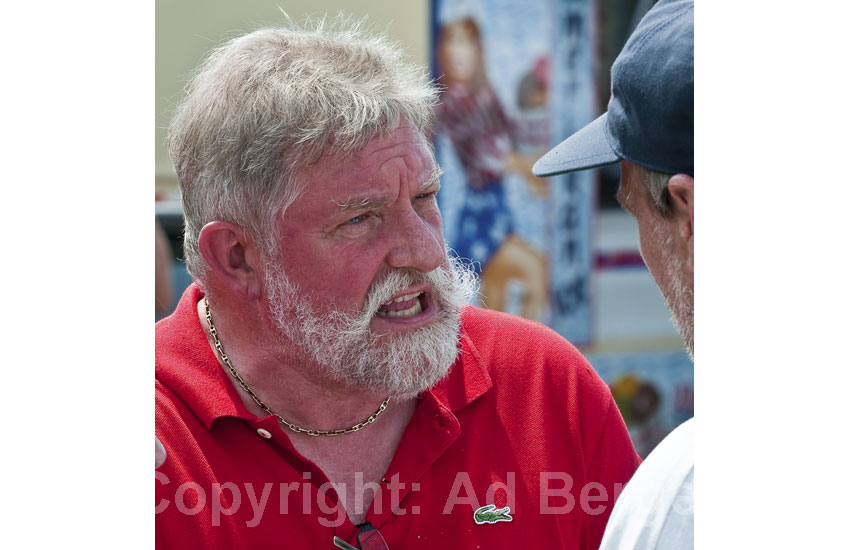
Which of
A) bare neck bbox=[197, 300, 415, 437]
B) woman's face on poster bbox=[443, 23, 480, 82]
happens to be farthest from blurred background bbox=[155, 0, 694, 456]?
bare neck bbox=[197, 300, 415, 437]

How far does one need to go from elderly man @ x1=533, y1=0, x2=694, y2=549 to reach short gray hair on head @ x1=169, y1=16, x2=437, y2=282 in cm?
51

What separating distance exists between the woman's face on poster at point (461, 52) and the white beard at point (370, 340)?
7.25ft

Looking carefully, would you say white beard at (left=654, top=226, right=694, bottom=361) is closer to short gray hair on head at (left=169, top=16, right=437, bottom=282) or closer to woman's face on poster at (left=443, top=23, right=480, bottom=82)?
short gray hair on head at (left=169, top=16, right=437, bottom=282)

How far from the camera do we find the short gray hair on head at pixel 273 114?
5.49 feet

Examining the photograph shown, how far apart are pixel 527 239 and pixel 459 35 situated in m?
0.93

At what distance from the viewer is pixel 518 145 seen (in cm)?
397

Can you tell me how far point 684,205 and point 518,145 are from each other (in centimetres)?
275

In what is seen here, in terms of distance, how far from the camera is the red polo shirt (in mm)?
1618

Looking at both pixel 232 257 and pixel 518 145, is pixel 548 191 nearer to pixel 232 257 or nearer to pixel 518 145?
pixel 518 145

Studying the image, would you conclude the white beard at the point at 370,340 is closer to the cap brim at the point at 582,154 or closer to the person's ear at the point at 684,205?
the cap brim at the point at 582,154

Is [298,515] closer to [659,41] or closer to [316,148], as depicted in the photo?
[316,148]

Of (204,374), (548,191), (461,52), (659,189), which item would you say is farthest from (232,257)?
(548,191)

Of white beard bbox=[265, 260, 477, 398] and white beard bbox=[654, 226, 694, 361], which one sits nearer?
white beard bbox=[654, 226, 694, 361]
